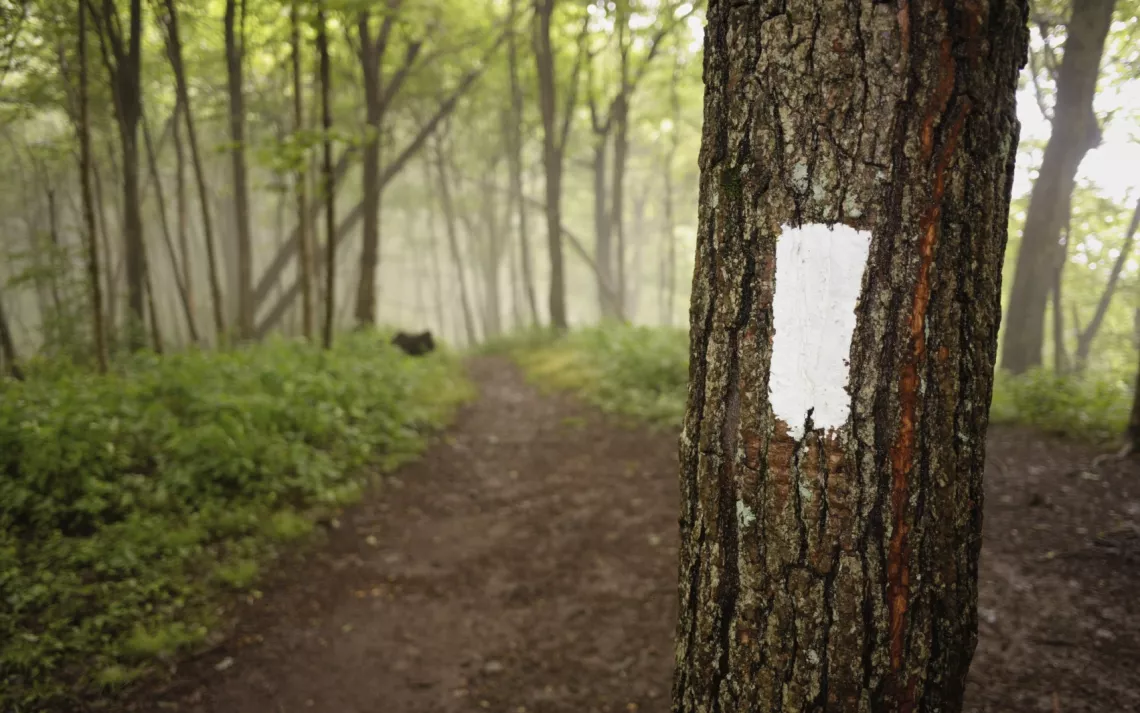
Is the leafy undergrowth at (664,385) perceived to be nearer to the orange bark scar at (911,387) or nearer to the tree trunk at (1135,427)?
the tree trunk at (1135,427)

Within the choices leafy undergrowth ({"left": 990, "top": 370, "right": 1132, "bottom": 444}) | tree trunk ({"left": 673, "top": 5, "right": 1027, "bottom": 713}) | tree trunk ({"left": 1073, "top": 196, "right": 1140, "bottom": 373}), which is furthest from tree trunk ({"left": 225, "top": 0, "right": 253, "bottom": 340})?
tree trunk ({"left": 1073, "top": 196, "right": 1140, "bottom": 373})

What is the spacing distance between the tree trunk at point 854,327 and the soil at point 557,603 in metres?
2.29

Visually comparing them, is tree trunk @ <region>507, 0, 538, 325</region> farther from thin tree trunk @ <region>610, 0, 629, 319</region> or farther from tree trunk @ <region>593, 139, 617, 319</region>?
thin tree trunk @ <region>610, 0, 629, 319</region>

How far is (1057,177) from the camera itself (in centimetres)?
898

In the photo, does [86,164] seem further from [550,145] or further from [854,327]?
[550,145]

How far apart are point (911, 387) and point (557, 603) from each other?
11.8ft

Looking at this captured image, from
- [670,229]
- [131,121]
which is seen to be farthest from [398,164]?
[670,229]

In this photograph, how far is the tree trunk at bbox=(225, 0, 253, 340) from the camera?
1009 centimetres

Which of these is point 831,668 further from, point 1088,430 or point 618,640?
point 1088,430

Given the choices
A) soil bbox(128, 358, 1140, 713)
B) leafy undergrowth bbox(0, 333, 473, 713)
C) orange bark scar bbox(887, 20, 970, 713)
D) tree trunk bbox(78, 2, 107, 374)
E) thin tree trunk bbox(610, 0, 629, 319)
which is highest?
thin tree trunk bbox(610, 0, 629, 319)

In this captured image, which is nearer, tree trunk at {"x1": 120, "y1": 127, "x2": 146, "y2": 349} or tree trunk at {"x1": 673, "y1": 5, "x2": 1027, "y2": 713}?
tree trunk at {"x1": 673, "y1": 5, "x2": 1027, "y2": 713}

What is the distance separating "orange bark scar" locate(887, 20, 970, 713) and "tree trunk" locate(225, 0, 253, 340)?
1093 cm

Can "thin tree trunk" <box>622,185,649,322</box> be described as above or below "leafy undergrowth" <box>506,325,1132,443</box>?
above


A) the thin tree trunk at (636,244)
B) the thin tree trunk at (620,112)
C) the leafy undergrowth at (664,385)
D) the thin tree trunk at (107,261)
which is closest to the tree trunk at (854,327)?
the leafy undergrowth at (664,385)
